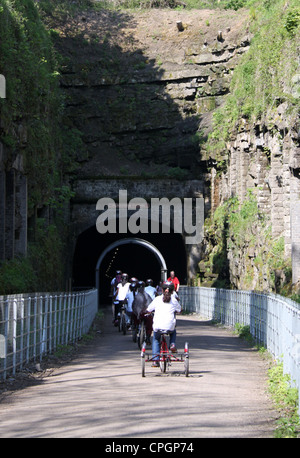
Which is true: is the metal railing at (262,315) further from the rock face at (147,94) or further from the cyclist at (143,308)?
the rock face at (147,94)

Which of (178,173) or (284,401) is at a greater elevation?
(178,173)

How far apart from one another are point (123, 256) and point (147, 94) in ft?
56.0

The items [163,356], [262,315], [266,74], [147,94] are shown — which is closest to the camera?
[163,356]

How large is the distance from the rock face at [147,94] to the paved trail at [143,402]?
27.4 m

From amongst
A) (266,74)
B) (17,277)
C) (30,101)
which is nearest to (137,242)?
(266,74)

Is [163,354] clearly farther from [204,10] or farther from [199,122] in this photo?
[204,10]

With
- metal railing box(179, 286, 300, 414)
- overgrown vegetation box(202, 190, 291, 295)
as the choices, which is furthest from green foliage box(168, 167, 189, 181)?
metal railing box(179, 286, 300, 414)

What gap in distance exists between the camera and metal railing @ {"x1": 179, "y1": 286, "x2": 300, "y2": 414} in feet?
33.1

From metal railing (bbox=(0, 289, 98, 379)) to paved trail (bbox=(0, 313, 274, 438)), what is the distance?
0.71 meters

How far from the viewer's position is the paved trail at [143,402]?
7879 millimetres

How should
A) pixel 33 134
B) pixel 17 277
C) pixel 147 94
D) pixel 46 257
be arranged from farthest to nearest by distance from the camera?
pixel 147 94, pixel 46 257, pixel 33 134, pixel 17 277

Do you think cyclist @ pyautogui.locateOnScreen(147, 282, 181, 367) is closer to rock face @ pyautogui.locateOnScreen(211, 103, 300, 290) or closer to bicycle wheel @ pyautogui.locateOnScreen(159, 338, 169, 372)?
bicycle wheel @ pyautogui.locateOnScreen(159, 338, 169, 372)

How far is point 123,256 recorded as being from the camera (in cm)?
5800

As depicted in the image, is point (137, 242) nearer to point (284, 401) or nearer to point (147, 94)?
point (147, 94)
